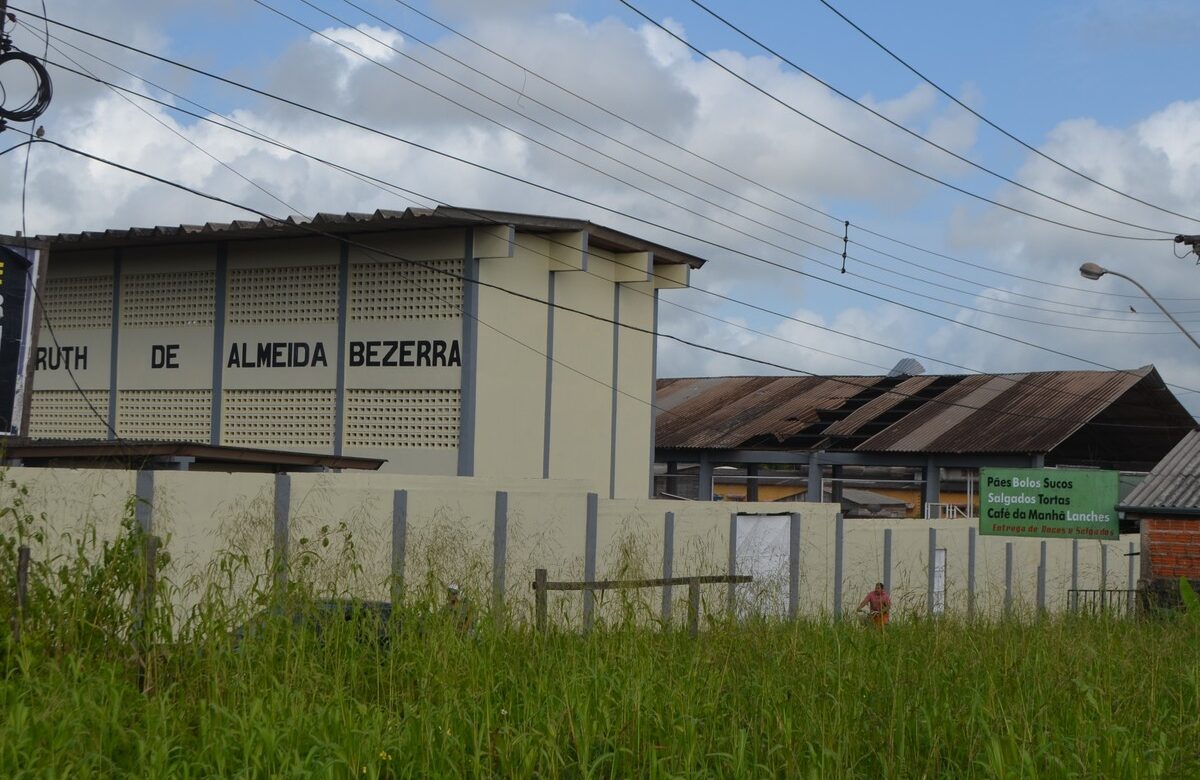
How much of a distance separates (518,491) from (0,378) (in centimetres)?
633

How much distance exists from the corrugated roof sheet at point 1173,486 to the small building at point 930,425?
1093 centimetres

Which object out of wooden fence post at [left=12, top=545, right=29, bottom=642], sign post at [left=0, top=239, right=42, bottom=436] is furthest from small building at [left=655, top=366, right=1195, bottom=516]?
wooden fence post at [left=12, top=545, right=29, bottom=642]

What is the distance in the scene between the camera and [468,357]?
22.3 m

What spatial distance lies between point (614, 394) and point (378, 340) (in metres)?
5.29

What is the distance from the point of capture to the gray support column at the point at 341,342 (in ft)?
77.5

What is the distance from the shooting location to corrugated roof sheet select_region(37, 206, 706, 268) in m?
21.8

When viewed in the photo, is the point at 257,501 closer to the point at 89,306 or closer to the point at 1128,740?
the point at 1128,740

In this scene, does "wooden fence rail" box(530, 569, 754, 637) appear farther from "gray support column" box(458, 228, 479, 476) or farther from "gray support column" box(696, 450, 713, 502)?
"gray support column" box(696, 450, 713, 502)

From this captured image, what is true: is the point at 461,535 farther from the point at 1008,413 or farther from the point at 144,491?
the point at 1008,413

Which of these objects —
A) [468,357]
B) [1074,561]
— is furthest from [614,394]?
[1074,561]

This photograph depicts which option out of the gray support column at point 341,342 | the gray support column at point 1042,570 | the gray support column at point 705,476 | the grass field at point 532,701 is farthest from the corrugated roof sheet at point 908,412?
the grass field at point 532,701

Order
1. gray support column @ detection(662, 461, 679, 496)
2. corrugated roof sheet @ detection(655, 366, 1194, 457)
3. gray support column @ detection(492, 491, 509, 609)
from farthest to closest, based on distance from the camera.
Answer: gray support column @ detection(662, 461, 679, 496)
corrugated roof sheet @ detection(655, 366, 1194, 457)
gray support column @ detection(492, 491, 509, 609)

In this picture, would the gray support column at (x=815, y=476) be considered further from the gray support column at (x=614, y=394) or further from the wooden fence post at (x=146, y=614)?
the wooden fence post at (x=146, y=614)

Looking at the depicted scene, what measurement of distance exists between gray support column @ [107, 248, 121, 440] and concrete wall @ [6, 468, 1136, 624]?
1246cm
